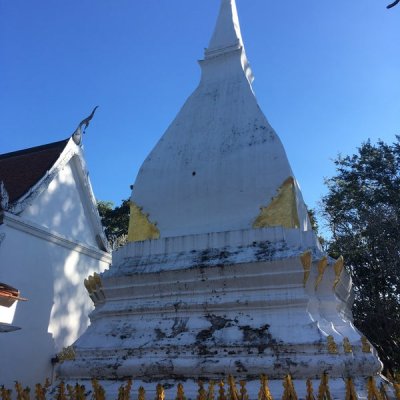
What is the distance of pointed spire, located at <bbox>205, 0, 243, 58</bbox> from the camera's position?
7.09 meters

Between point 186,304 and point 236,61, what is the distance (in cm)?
407

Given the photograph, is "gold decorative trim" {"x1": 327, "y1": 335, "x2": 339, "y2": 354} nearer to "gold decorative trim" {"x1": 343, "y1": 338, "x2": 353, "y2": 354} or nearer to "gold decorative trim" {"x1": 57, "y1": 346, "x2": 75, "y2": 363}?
"gold decorative trim" {"x1": 343, "y1": 338, "x2": 353, "y2": 354}

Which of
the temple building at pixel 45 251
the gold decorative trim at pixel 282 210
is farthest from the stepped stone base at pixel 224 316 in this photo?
the temple building at pixel 45 251

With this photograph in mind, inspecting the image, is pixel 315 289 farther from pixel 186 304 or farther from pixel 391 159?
pixel 391 159

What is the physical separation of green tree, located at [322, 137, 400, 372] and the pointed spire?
659 cm

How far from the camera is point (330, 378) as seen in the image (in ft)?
12.1

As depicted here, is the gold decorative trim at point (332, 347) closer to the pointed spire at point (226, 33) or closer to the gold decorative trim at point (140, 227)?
the gold decorative trim at point (140, 227)

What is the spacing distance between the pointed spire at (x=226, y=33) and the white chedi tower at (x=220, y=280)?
1.10 meters

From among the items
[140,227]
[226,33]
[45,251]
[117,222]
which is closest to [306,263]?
[140,227]

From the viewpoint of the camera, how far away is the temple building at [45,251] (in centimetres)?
796

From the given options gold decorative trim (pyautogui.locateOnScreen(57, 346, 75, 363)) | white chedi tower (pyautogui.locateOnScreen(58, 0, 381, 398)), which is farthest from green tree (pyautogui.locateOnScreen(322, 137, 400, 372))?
gold decorative trim (pyautogui.locateOnScreen(57, 346, 75, 363))

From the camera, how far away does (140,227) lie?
5.77 m

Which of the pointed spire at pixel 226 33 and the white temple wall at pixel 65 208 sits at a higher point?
the pointed spire at pixel 226 33

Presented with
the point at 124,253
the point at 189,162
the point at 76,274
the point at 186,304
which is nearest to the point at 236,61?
the point at 189,162
